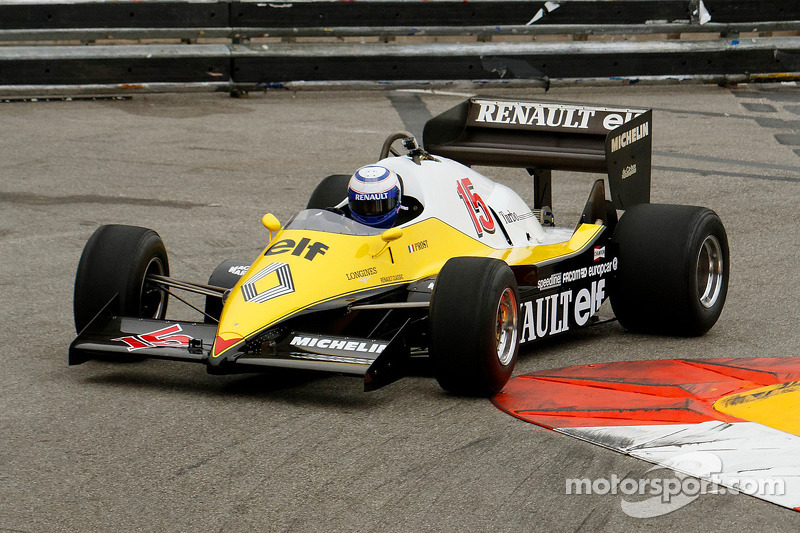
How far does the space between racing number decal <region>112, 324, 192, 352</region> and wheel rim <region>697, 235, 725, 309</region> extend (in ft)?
11.4

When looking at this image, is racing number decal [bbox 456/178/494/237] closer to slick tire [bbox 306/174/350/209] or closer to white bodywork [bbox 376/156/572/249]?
white bodywork [bbox 376/156/572/249]

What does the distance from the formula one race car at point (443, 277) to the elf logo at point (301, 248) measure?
0.01 meters

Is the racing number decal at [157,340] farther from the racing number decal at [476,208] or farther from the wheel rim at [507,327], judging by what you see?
the racing number decal at [476,208]

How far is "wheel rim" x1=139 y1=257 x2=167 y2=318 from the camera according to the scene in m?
6.74

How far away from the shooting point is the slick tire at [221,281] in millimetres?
7129

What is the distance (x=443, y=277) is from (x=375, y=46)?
429 inches

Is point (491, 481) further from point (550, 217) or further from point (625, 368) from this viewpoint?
point (550, 217)

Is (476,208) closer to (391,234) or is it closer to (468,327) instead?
(391,234)

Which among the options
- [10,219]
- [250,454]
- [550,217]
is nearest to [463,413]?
[250,454]

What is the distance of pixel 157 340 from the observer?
6012 millimetres

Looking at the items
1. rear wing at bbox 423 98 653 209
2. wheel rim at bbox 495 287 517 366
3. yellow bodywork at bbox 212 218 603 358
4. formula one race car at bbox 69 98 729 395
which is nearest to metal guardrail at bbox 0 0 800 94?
rear wing at bbox 423 98 653 209

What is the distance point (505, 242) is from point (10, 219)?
5.16 meters

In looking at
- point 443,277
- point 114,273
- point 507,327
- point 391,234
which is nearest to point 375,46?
point 391,234

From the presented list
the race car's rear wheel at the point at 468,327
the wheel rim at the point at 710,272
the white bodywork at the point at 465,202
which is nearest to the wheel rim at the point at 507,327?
the race car's rear wheel at the point at 468,327
